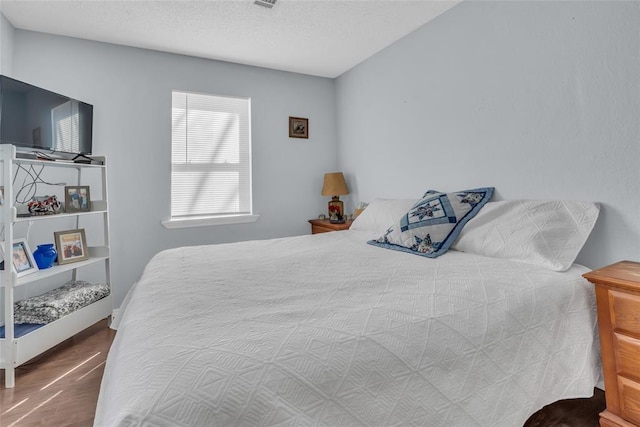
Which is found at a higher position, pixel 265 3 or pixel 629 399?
pixel 265 3

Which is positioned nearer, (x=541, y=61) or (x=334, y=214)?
(x=541, y=61)

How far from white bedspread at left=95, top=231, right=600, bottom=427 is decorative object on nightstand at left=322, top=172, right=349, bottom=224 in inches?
70.0

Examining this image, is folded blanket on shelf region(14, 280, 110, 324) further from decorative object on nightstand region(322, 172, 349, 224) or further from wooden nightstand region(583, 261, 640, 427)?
wooden nightstand region(583, 261, 640, 427)

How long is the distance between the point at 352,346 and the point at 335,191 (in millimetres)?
2571

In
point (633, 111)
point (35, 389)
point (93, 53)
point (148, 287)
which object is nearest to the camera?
point (148, 287)

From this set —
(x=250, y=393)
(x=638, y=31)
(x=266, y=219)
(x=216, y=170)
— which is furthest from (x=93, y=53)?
(x=638, y=31)

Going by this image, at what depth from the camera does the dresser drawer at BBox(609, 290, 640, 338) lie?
115cm

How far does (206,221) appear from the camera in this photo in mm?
3113

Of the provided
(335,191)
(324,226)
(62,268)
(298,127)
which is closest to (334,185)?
(335,191)

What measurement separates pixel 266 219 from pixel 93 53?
214 centimetres

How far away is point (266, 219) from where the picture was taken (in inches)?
134

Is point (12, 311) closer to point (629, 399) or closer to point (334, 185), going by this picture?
point (334, 185)

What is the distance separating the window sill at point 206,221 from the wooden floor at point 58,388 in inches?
43.7

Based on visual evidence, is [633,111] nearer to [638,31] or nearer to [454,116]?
[638,31]
